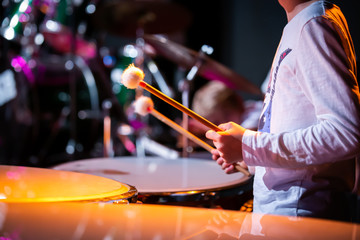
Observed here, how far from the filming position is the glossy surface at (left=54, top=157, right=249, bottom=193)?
72 cm

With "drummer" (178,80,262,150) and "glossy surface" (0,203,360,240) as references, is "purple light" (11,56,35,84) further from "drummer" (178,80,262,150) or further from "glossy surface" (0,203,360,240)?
"glossy surface" (0,203,360,240)

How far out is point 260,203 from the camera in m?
0.67

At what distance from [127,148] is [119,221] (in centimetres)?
240

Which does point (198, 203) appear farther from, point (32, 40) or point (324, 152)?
point (32, 40)

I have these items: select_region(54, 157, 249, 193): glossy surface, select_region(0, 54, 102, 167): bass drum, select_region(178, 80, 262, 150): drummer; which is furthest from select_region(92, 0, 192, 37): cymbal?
select_region(54, 157, 249, 193): glossy surface

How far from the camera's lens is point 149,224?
0.36 meters

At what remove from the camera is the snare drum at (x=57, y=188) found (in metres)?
0.48

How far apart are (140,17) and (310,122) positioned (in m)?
1.69

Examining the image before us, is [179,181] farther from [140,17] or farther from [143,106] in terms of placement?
[140,17]

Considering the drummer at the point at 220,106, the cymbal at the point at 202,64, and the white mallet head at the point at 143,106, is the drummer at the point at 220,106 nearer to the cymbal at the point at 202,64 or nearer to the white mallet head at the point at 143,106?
the cymbal at the point at 202,64

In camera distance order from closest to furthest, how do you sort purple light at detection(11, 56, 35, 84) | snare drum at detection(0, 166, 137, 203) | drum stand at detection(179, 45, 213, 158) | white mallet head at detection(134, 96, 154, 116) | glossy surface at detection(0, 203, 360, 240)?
glossy surface at detection(0, 203, 360, 240)
snare drum at detection(0, 166, 137, 203)
white mallet head at detection(134, 96, 154, 116)
drum stand at detection(179, 45, 213, 158)
purple light at detection(11, 56, 35, 84)

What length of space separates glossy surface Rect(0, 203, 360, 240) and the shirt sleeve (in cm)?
18

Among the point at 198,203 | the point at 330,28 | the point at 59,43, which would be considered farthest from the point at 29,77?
the point at 330,28

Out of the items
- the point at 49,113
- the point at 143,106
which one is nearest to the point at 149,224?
the point at 143,106
